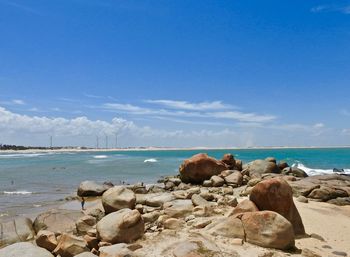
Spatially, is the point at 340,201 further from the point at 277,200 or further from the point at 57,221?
the point at 57,221

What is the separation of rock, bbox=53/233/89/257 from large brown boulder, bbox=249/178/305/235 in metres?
5.42

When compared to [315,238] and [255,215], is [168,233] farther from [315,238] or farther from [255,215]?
[315,238]

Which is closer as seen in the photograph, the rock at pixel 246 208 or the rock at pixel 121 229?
the rock at pixel 121 229

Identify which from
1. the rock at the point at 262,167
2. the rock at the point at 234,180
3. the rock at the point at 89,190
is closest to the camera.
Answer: the rock at the point at 89,190

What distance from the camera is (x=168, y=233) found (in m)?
10.6

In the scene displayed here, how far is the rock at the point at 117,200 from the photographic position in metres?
13.8

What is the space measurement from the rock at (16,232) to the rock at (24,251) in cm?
288

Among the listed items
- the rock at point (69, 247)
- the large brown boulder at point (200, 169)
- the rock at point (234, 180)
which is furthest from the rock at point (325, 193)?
the rock at point (69, 247)

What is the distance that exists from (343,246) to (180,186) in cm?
1507

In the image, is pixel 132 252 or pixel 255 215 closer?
pixel 132 252

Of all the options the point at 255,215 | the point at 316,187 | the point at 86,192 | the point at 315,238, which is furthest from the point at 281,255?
the point at 86,192

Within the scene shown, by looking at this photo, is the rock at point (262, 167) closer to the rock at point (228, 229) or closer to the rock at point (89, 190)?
the rock at point (89, 190)

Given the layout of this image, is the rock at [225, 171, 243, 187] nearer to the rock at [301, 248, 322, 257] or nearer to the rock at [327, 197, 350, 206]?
the rock at [327, 197, 350, 206]

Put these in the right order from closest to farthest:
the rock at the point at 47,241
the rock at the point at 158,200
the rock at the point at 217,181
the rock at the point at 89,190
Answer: the rock at the point at 47,241, the rock at the point at 158,200, the rock at the point at 89,190, the rock at the point at 217,181
